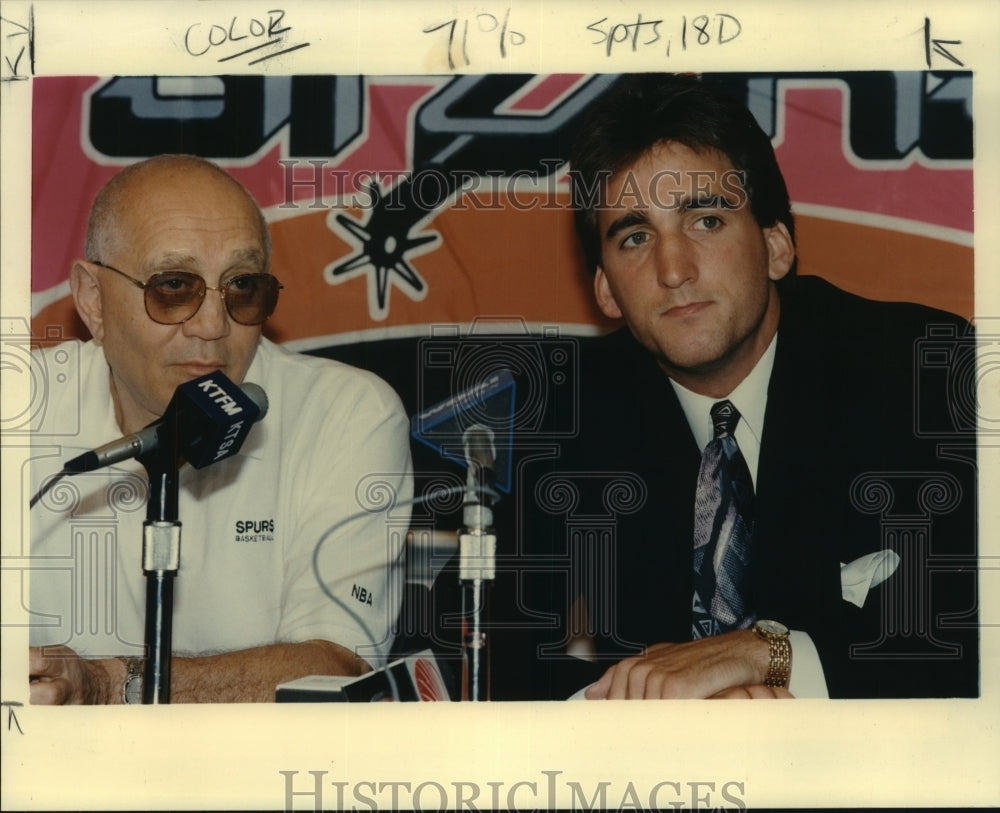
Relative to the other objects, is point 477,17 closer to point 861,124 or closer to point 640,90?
point 640,90

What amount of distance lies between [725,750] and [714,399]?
0.86 metres

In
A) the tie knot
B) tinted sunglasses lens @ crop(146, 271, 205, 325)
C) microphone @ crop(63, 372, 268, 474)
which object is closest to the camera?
microphone @ crop(63, 372, 268, 474)

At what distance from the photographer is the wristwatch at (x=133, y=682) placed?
321 cm

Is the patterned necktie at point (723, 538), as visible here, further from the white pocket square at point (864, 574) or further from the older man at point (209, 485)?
the older man at point (209, 485)

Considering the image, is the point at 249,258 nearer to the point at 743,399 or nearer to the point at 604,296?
the point at 604,296

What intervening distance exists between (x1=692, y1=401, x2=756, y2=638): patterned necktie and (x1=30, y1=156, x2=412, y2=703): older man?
2.41 ft

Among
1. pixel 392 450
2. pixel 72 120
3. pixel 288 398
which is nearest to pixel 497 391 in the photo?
pixel 392 450

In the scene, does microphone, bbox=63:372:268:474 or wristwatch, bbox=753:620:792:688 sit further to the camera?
wristwatch, bbox=753:620:792:688

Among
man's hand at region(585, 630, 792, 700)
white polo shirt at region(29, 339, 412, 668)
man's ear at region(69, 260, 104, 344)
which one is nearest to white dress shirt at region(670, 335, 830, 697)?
man's hand at region(585, 630, 792, 700)

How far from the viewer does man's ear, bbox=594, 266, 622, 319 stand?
3.31m

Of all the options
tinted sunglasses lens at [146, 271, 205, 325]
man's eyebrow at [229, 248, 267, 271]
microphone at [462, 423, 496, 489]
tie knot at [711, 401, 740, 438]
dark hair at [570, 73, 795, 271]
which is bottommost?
microphone at [462, 423, 496, 489]

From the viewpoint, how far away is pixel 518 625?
3.24 meters

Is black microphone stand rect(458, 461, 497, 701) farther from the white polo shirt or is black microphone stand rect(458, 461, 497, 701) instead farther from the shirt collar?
the shirt collar

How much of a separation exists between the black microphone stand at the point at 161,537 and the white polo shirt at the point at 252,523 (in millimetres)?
452
